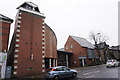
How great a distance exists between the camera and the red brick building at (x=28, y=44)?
12.3m

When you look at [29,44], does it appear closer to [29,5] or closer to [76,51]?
[29,5]

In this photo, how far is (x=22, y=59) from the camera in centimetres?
1248

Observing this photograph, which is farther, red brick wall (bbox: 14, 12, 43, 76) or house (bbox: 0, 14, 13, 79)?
red brick wall (bbox: 14, 12, 43, 76)

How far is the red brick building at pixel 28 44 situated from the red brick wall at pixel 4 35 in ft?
4.03

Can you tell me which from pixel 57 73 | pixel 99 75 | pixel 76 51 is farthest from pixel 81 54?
pixel 57 73

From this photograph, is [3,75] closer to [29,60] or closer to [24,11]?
[29,60]

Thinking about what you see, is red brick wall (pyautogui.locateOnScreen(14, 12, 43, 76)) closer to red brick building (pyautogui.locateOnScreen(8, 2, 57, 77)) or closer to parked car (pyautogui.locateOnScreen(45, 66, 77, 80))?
red brick building (pyautogui.locateOnScreen(8, 2, 57, 77))

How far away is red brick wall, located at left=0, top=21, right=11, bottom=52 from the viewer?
442 inches

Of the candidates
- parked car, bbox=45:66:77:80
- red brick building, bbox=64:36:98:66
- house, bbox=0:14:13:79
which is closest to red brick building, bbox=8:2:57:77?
house, bbox=0:14:13:79

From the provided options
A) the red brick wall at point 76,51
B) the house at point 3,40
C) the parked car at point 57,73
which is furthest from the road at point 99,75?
the red brick wall at point 76,51

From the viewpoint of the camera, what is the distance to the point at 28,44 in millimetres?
13625

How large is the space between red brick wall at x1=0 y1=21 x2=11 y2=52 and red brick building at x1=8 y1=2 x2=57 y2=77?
123 cm

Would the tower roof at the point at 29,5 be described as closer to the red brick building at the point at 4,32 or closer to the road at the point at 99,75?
the red brick building at the point at 4,32

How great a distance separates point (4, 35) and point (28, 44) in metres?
3.40
